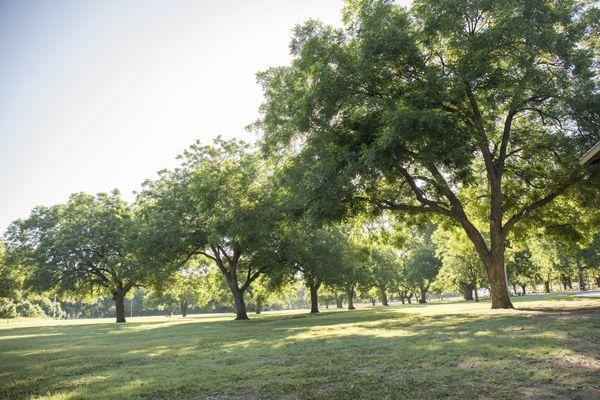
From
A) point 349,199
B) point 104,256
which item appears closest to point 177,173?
point 104,256

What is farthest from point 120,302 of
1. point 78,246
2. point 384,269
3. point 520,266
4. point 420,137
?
point 520,266

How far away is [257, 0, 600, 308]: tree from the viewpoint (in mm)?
17422

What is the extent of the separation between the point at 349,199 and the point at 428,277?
5315cm

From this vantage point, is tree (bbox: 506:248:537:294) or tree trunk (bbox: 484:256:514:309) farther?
tree (bbox: 506:248:537:294)

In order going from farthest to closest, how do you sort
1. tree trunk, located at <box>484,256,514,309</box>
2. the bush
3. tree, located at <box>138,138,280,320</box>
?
the bush
tree, located at <box>138,138,280,320</box>
tree trunk, located at <box>484,256,514,309</box>

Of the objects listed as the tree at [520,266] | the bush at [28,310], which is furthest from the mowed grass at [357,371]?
the bush at [28,310]

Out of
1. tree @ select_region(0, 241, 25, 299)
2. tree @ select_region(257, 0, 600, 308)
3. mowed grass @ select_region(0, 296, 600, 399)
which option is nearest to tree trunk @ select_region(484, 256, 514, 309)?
tree @ select_region(257, 0, 600, 308)

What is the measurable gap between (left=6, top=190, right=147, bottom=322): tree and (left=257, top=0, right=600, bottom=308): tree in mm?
29015

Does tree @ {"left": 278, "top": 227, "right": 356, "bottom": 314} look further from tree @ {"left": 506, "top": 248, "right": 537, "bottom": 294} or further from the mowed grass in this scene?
tree @ {"left": 506, "top": 248, "right": 537, "bottom": 294}

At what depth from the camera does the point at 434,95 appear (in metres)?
18.0

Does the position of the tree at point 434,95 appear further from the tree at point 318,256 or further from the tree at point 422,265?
the tree at point 422,265

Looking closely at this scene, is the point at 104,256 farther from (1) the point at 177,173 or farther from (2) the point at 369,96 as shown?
(2) the point at 369,96

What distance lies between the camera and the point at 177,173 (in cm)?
3900

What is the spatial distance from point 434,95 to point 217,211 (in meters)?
18.1
